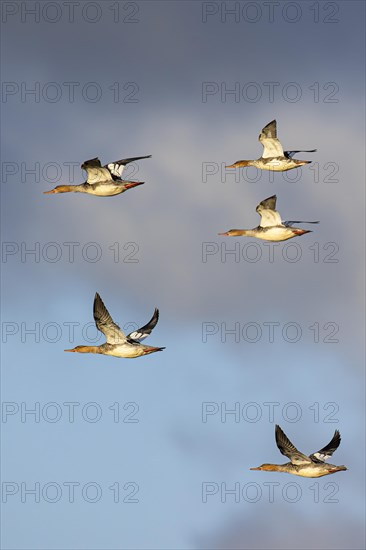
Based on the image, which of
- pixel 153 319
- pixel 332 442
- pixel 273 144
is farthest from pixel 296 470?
pixel 273 144

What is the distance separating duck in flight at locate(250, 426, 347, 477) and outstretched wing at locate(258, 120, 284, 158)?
16.4 meters

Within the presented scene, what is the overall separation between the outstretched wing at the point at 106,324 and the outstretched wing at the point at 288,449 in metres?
9.98

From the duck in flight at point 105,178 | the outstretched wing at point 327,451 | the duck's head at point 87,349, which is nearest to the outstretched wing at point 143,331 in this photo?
the duck's head at point 87,349

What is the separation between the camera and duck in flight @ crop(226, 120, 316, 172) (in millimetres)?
88625

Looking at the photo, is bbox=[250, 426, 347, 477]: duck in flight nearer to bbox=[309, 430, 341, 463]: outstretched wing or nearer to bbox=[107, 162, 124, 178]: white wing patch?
bbox=[309, 430, 341, 463]: outstretched wing

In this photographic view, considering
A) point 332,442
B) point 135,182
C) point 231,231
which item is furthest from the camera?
point 231,231

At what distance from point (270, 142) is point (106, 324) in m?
14.9

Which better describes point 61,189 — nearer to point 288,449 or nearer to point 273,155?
point 273,155

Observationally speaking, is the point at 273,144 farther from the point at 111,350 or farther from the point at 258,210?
the point at 111,350

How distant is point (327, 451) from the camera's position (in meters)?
87.0

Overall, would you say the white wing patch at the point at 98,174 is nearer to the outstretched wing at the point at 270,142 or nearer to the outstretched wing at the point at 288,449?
the outstretched wing at the point at 270,142

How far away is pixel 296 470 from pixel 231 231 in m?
15.7

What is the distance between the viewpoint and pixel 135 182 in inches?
3238

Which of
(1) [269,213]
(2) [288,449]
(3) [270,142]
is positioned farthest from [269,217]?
(2) [288,449]
